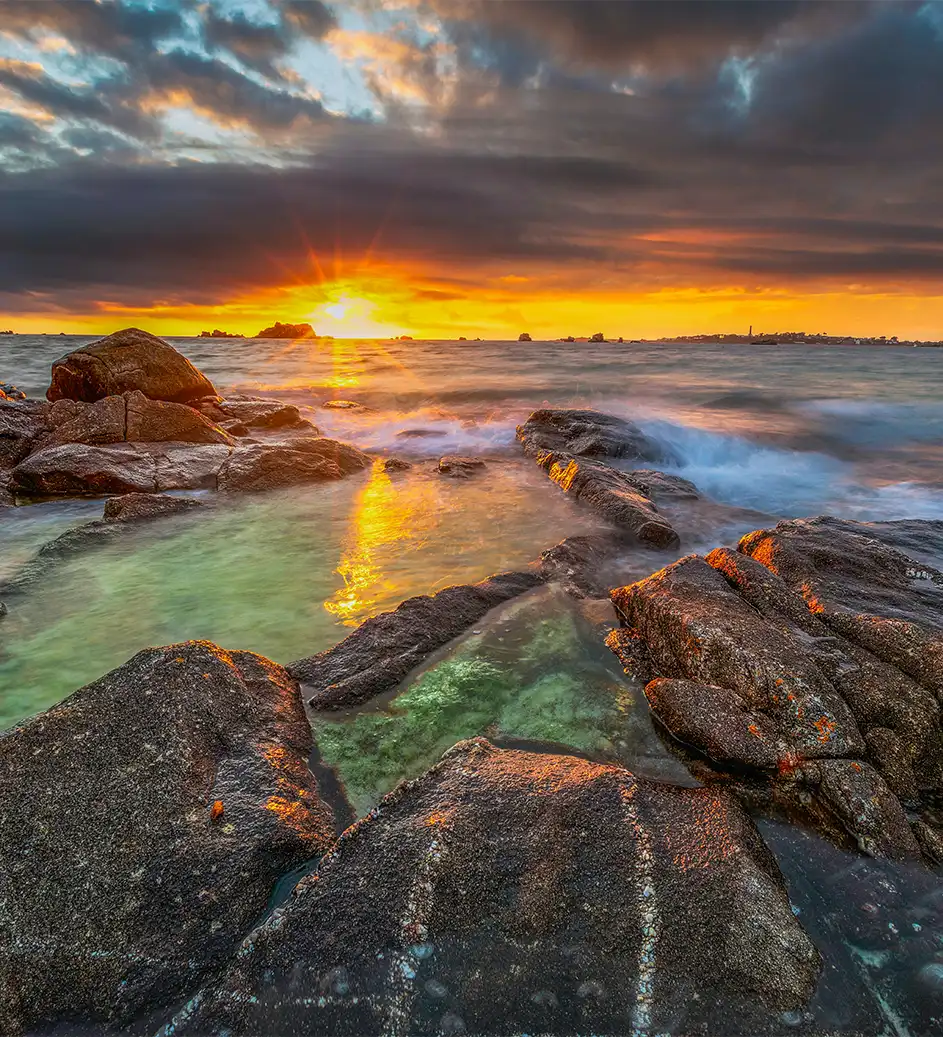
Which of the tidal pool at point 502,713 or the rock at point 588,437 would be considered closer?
the tidal pool at point 502,713

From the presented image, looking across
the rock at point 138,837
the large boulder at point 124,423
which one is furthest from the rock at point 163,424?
the rock at point 138,837

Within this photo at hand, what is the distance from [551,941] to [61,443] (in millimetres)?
12451

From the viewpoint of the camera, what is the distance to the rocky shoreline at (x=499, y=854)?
2119 millimetres

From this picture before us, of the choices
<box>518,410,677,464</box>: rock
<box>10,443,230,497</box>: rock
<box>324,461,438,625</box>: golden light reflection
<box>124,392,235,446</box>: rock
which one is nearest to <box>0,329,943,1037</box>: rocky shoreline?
<box>324,461,438,625</box>: golden light reflection

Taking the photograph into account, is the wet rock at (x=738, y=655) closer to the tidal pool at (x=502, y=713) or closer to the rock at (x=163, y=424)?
the tidal pool at (x=502, y=713)

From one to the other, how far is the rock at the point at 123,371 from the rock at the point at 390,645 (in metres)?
12.1

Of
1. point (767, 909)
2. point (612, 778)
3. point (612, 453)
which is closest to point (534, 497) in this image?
point (612, 453)

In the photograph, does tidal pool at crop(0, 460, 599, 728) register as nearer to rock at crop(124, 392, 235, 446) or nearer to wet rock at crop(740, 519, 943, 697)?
wet rock at crop(740, 519, 943, 697)

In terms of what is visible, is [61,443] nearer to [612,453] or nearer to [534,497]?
[534,497]

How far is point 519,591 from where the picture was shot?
5805 millimetres

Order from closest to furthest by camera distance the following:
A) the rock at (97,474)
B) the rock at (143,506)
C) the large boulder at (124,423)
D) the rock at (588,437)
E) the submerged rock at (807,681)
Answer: the submerged rock at (807,681)
the rock at (143,506)
the rock at (97,474)
the large boulder at (124,423)
the rock at (588,437)

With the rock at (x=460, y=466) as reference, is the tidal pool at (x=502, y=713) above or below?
below

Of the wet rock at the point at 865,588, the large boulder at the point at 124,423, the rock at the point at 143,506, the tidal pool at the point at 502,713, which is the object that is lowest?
the tidal pool at the point at 502,713

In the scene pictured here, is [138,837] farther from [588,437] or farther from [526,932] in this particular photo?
[588,437]
